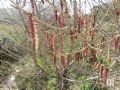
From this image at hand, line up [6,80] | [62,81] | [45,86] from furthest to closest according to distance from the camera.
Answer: [6,80], [45,86], [62,81]

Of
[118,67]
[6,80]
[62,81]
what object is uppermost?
[118,67]

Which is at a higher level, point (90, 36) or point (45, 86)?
point (90, 36)

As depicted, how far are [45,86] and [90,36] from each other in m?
5.36

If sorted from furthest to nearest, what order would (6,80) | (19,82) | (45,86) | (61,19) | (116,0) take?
(6,80) → (19,82) → (45,86) → (116,0) → (61,19)

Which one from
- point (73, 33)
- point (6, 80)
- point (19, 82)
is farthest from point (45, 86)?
point (73, 33)

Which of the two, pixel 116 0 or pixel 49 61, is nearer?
pixel 116 0

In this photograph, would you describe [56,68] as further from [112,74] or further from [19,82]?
[19,82]

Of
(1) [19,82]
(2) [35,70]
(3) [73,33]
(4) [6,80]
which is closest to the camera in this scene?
(3) [73,33]

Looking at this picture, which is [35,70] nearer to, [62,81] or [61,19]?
[62,81]

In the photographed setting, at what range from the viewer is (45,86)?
25.5 ft

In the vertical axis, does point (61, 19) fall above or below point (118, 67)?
above

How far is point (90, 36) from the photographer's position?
254 cm

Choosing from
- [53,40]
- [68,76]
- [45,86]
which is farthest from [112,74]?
[45,86]

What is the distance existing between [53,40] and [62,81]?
8.13 ft
